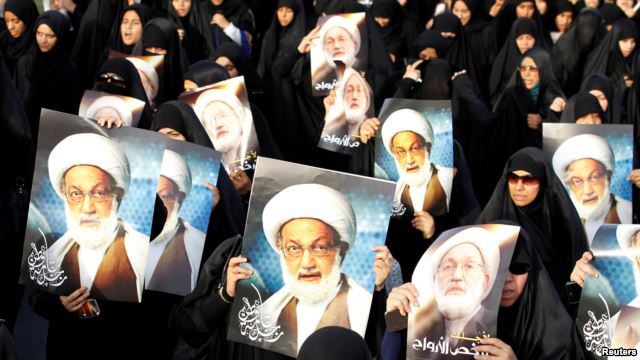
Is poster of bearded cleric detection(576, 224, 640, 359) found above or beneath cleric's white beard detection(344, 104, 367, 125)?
beneath

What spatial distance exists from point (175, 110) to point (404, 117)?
124 centimetres

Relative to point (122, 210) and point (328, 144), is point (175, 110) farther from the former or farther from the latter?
point (328, 144)

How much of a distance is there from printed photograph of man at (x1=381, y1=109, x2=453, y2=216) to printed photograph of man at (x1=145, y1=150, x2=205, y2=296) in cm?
131

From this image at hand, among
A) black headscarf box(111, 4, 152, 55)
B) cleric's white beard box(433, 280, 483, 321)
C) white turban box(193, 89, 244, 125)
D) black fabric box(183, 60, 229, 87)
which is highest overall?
black headscarf box(111, 4, 152, 55)

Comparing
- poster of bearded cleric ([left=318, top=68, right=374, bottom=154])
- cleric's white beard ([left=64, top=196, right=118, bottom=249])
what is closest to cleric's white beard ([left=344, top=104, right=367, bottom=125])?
poster of bearded cleric ([left=318, top=68, right=374, bottom=154])

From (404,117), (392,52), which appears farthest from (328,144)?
(392,52)

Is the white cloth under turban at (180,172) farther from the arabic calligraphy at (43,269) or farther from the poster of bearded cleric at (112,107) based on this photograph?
the poster of bearded cleric at (112,107)

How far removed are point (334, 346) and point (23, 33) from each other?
5.89 meters

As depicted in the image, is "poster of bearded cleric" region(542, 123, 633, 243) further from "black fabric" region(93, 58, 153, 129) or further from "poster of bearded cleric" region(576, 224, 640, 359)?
"black fabric" region(93, 58, 153, 129)

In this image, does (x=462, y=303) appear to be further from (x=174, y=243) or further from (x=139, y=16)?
(x=139, y=16)

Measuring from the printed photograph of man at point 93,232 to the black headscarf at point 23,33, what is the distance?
13.3 feet

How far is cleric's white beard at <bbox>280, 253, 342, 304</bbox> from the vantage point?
157 inches

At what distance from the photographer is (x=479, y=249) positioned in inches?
152

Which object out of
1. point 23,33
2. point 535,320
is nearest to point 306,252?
point 535,320
